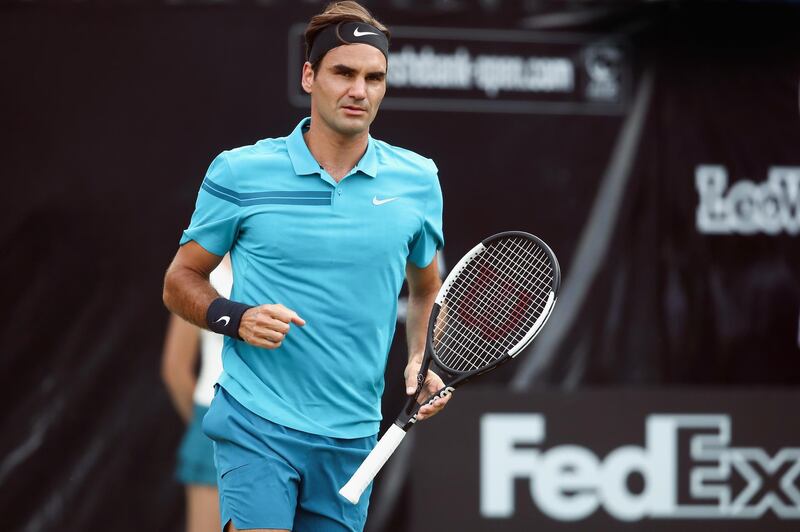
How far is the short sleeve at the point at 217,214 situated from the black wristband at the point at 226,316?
0.17m

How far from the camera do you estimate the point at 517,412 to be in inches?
227

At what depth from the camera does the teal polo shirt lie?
3.28 metres

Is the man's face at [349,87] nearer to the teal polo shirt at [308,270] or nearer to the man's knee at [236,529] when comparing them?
the teal polo shirt at [308,270]

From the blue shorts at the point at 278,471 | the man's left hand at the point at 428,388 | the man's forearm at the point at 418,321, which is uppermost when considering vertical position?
the man's forearm at the point at 418,321

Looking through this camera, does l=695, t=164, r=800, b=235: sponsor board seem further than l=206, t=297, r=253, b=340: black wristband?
Yes

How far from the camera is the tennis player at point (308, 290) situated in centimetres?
325

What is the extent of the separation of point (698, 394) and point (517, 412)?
806 millimetres

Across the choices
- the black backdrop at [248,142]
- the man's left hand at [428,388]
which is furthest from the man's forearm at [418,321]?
the black backdrop at [248,142]

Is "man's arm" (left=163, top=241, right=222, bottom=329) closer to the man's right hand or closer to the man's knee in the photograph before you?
the man's right hand

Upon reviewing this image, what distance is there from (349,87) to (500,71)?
2448 millimetres

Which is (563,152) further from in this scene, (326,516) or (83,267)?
(326,516)

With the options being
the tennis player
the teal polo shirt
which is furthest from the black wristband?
the teal polo shirt

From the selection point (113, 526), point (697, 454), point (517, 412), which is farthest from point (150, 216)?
point (697, 454)

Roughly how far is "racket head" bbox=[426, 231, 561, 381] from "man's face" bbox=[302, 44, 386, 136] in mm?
487
